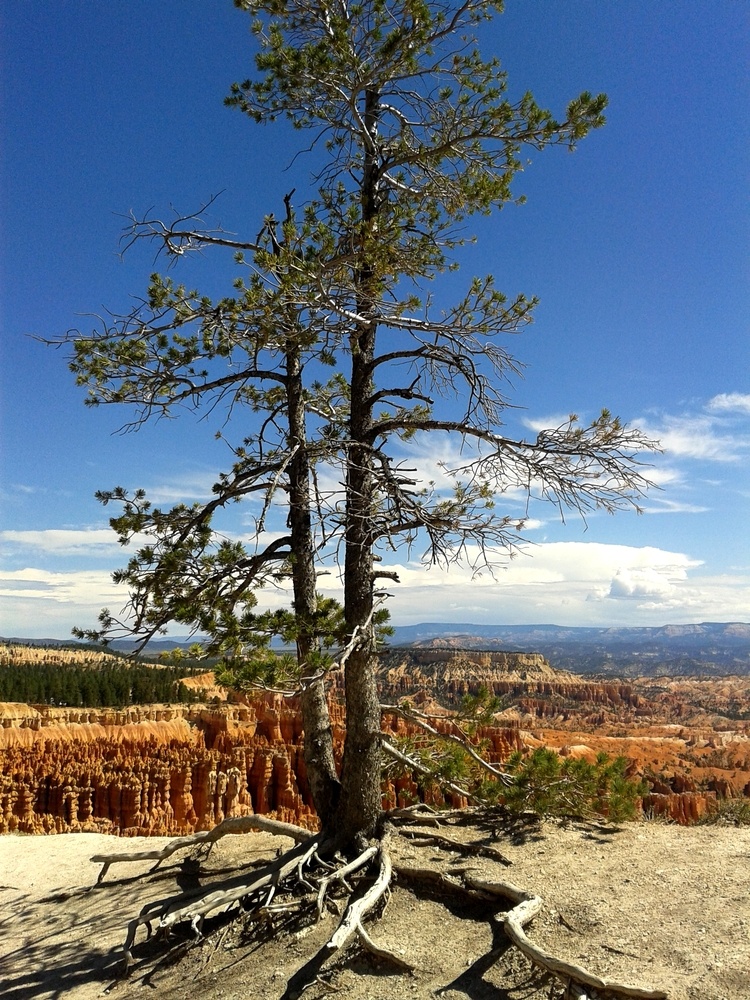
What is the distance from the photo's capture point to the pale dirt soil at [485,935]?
13.8 ft

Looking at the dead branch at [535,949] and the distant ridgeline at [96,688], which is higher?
the dead branch at [535,949]

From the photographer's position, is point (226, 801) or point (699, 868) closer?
point (699, 868)

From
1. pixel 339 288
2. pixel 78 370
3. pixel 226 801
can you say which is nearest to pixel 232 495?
pixel 78 370

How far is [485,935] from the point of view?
4.89 meters

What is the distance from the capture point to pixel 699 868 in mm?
5480

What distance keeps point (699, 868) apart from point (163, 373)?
21.8 feet

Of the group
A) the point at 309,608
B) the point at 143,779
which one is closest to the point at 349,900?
the point at 309,608

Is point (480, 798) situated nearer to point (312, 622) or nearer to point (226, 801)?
point (312, 622)

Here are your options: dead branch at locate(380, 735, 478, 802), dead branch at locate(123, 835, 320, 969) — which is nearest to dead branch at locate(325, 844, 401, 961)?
dead branch at locate(123, 835, 320, 969)

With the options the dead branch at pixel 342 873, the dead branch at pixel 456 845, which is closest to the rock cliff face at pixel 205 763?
the dead branch at pixel 456 845

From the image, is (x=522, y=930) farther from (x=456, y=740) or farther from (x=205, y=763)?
(x=205, y=763)

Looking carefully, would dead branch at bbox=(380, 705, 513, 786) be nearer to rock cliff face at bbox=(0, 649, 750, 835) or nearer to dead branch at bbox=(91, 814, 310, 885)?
rock cliff face at bbox=(0, 649, 750, 835)

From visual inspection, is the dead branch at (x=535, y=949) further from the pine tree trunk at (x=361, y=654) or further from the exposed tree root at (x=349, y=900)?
the pine tree trunk at (x=361, y=654)

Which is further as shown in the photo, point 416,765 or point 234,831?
point 234,831
